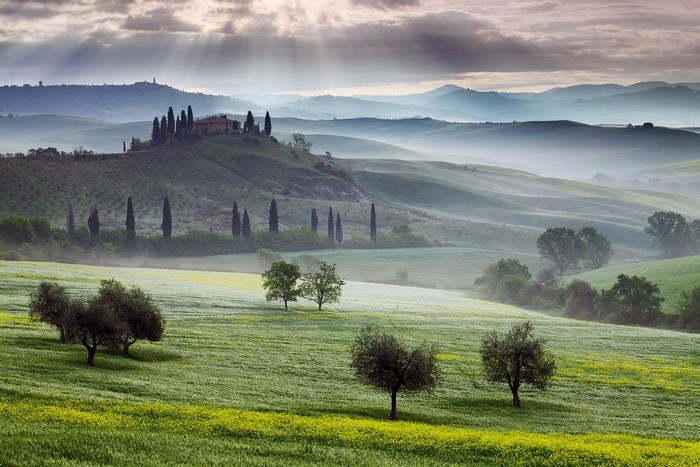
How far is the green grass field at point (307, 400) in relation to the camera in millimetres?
30656

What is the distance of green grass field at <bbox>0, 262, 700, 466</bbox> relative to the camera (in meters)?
30.7

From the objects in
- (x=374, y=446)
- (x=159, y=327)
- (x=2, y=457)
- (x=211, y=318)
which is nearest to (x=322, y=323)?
(x=211, y=318)

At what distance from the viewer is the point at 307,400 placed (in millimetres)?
45250

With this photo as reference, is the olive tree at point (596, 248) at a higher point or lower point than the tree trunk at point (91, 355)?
higher

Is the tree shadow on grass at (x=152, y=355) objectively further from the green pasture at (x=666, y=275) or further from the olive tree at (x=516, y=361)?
A: the green pasture at (x=666, y=275)

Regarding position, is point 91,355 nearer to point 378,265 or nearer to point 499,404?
point 499,404

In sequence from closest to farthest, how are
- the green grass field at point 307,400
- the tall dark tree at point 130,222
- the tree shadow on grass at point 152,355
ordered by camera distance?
1. the green grass field at point 307,400
2. the tree shadow on grass at point 152,355
3. the tall dark tree at point 130,222

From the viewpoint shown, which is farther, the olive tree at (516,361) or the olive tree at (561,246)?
the olive tree at (561,246)

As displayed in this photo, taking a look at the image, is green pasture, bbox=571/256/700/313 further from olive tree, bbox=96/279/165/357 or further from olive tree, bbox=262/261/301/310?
olive tree, bbox=96/279/165/357

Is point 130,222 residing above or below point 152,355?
above

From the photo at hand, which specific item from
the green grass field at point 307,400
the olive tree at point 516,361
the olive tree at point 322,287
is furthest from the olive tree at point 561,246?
the olive tree at point 516,361

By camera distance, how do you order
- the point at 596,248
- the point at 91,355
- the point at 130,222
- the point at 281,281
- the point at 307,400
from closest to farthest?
the point at 307,400 → the point at 91,355 → the point at 281,281 → the point at 130,222 → the point at 596,248

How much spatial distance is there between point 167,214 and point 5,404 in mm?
161234

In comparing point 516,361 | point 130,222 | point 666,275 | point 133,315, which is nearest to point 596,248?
point 666,275
